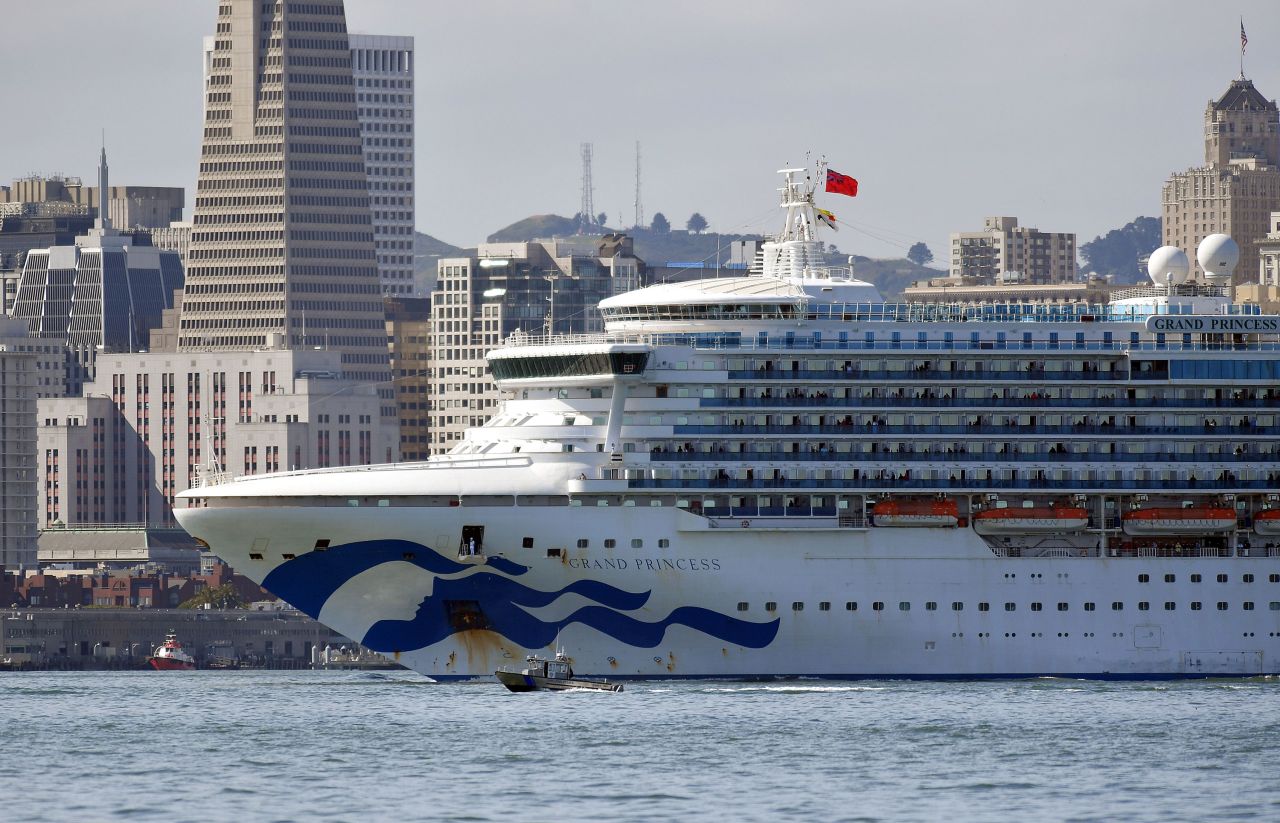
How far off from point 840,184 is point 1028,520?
13.8 metres

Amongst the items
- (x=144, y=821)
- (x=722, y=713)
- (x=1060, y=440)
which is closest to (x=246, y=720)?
(x=722, y=713)

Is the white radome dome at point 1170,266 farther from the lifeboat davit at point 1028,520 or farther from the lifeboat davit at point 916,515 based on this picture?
the lifeboat davit at point 916,515

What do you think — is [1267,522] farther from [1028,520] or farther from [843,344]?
[843,344]

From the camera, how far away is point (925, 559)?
87062 mm

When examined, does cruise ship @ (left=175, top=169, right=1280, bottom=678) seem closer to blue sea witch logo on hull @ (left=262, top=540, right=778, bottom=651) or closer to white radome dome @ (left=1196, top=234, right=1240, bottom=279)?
blue sea witch logo on hull @ (left=262, top=540, right=778, bottom=651)

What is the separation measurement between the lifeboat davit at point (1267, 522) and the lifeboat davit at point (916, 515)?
32.0 feet

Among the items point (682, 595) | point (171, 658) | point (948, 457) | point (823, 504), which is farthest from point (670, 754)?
point (171, 658)

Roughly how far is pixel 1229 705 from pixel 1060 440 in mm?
11814

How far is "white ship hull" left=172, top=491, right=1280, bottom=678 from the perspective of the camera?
85000 millimetres

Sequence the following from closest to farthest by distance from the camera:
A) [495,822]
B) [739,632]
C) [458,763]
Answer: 1. [495,822]
2. [458,763]
3. [739,632]

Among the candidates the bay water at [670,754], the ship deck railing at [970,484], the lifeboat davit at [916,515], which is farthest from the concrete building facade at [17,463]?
the lifeboat davit at [916,515]

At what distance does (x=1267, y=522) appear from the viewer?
9044cm

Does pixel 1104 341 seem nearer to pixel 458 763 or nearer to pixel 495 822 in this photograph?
pixel 458 763

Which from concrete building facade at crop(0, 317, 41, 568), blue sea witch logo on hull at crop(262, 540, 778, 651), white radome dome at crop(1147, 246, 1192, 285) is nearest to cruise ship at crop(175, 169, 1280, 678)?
blue sea witch logo on hull at crop(262, 540, 778, 651)
